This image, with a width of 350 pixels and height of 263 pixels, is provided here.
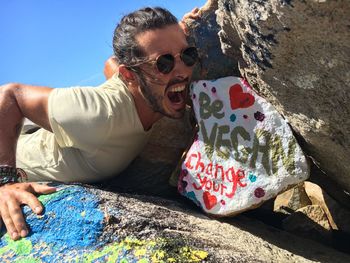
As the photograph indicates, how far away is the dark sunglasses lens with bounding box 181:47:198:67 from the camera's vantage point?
3598 mm

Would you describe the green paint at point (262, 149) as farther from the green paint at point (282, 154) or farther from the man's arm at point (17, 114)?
the man's arm at point (17, 114)

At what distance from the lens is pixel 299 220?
12.9ft

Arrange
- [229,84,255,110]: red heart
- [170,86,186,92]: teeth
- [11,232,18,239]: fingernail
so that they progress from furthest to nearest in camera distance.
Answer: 1. [170,86,186,92]: teeth
2. [229,84,255,110]: red heart
3. [11,232,18,239]: fingernail

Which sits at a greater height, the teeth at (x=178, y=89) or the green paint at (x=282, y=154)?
the teeth at (x=178, y=89)

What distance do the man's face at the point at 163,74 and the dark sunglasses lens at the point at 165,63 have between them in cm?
3

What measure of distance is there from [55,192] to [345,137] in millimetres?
1945

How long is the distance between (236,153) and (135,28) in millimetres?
1413

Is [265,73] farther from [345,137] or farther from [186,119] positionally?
[186,119]

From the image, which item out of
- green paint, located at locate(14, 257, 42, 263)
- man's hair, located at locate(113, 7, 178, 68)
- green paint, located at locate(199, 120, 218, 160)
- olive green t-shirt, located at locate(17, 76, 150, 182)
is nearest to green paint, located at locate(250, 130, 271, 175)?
green paint, located at locate(199, 120, 218, 160)

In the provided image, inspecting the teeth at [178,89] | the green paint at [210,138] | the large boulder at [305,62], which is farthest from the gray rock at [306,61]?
the teeth at [178,89]

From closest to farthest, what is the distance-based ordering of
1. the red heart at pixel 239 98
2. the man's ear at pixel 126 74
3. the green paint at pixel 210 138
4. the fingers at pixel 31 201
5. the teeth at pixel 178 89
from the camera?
1. the fingers at pixel 31 201
2. the red heart at pixel 239 98
3. the green paint at pixel 210 138
4. the teeth at pixel 178 89
5. the man's ear at pixel 126 74

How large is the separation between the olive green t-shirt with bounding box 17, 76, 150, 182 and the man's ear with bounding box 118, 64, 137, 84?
0.20 feet

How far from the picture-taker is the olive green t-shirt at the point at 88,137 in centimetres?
328

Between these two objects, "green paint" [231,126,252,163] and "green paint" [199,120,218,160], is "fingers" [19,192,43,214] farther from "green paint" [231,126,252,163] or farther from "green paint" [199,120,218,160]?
"green paint" [231,126,252,163]
